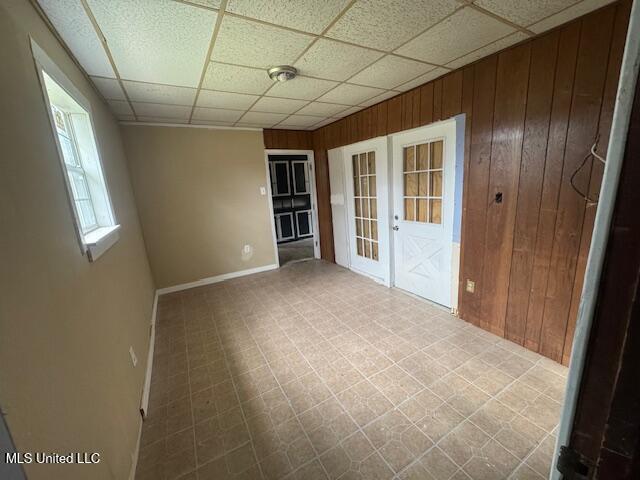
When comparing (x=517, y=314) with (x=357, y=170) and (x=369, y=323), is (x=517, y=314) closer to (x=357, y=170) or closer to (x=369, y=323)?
(x=369, y=323)

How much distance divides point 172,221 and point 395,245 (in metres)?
3.24

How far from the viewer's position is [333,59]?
2035 mm

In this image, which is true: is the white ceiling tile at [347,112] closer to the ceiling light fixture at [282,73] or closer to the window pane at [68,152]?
the ceiling light fixture at [282,73]

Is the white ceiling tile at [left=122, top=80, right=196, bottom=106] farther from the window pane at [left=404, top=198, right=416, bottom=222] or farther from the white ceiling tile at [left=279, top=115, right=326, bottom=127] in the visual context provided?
the window pane at [left=404, top=198, right=416, bottom=222]

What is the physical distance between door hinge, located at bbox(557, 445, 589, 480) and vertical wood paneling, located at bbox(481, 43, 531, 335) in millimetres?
2133

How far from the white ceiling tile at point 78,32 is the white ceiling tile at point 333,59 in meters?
1.29

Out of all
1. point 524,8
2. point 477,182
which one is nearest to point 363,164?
point 477,182

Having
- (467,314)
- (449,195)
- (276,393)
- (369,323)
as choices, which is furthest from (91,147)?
(467,314)

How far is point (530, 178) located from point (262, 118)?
3181 millimetres

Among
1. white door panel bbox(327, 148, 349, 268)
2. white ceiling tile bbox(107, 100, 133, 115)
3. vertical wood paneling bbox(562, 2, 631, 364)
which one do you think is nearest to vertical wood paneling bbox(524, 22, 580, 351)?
vertical wood paneling bbox(562, 2, 631, 364)

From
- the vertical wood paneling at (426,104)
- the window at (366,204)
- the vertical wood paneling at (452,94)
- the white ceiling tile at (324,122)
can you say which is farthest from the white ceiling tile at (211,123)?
the vertical wood paneling at (452,94)

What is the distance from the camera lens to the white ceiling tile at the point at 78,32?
1.33m

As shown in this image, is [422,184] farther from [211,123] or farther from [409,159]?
[211,123]

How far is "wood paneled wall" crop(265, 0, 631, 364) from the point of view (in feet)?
5.55
